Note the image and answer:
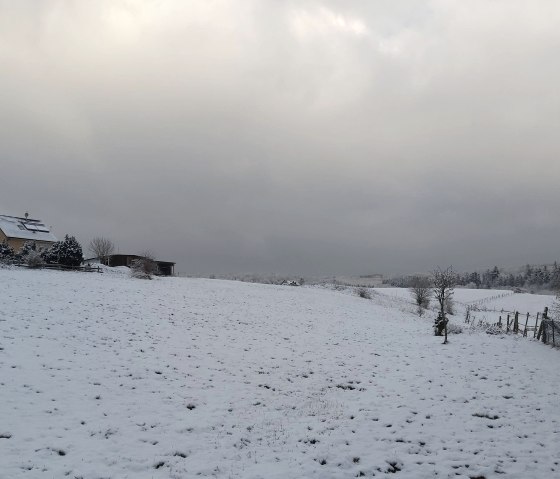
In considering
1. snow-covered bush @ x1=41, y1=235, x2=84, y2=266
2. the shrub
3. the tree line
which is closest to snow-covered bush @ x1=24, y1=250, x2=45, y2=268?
snow-covered bush @ x1=41, y1=235, x2=84, y2=266

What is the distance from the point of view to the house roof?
62719 millimetres

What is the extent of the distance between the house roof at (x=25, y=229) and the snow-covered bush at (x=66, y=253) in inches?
943

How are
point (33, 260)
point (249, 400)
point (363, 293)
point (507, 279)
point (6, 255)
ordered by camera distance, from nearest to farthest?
point (249, 400) < point (33, 260) < point (6, 255) < point (363, 293) < point (507, 279)

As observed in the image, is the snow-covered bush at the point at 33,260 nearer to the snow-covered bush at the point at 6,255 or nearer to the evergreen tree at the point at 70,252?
the snow-covered bush at the point at 6,255

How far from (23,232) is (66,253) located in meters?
27.3

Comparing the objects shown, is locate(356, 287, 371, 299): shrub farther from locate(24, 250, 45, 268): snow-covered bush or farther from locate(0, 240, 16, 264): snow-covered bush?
locate(0, 240, 16, 264): snow-covered bush

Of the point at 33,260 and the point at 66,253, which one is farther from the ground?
the point at 66,253

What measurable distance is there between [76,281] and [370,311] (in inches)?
1110

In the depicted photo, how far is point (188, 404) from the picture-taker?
39.0 feet

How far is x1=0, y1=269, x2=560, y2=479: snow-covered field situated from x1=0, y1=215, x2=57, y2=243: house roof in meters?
47.2

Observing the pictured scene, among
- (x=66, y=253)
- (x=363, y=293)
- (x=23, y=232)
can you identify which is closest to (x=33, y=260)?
(x=66, y=253)

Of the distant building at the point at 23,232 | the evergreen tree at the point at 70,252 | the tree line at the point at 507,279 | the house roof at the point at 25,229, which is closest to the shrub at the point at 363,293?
the evergreen tree at the point at 70,252

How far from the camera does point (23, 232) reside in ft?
210

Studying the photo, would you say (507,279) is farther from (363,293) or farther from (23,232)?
(23,232)
